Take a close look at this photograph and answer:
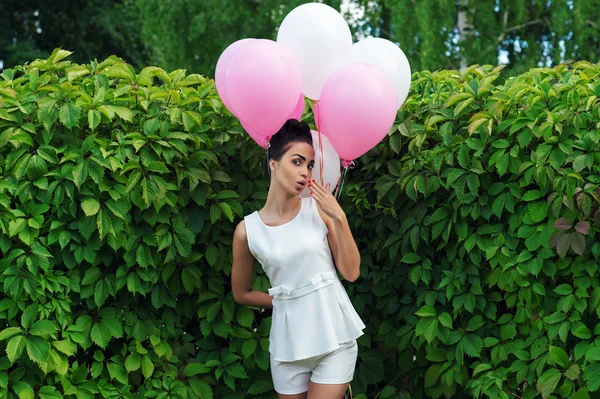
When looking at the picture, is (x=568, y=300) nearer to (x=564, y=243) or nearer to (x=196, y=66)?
(x=564, y=243)

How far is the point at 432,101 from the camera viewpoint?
365 centimetres

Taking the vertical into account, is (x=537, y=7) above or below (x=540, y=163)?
below

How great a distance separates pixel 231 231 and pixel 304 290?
76cm

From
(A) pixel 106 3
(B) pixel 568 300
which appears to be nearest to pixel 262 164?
(B) pixel 568 300

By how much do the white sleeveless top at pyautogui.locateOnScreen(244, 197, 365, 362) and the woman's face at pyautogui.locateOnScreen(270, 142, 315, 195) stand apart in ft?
0.43

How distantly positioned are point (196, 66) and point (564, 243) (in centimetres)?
1554

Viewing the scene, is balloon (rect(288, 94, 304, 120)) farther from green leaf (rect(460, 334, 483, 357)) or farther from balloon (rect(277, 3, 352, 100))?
green leaf (rect(460, 334, 483, 357))

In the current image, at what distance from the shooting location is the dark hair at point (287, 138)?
317cm

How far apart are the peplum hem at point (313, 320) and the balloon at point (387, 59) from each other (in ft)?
2.96

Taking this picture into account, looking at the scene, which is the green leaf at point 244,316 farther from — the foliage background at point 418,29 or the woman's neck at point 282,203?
the foliage background at point 418,29

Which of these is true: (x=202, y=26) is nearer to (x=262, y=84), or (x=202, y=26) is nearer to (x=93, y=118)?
(x=93, y=118)

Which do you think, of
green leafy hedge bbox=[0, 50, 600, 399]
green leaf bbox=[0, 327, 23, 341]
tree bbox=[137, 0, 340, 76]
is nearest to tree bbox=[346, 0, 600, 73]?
tree bbox=[137, 0, 340, 76]

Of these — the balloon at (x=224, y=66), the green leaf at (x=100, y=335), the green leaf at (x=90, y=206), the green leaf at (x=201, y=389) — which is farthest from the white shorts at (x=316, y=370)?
the balloon at (x=224, y=66)

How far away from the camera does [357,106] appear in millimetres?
3119
